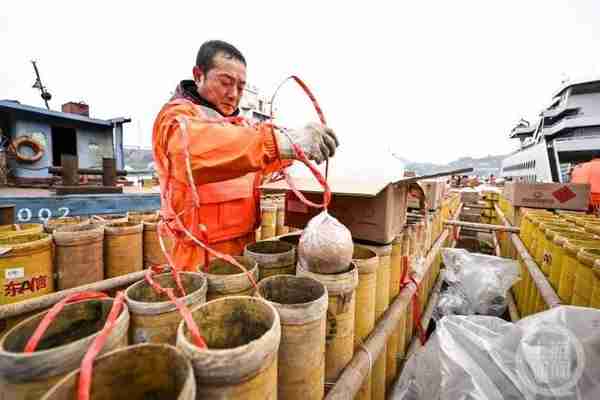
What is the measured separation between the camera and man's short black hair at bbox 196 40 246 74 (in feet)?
6.21

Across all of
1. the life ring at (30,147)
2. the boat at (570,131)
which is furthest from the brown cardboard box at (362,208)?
the boat at (570,131)

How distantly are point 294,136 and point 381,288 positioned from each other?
1110 millimetres

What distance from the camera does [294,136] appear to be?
1430mm

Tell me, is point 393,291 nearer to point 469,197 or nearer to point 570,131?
point 469,197

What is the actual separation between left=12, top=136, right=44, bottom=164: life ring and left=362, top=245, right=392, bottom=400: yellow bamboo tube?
9.42 m

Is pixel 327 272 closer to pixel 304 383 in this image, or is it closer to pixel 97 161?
pixel 304 383

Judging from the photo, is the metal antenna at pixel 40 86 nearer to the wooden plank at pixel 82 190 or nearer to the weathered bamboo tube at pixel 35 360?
the wooden plank at pixel 82 190

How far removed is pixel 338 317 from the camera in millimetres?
1187

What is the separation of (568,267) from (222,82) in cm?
293

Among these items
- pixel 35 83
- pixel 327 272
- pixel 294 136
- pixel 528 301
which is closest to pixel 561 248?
pixel 528 301

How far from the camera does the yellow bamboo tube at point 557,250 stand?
2.30 metres

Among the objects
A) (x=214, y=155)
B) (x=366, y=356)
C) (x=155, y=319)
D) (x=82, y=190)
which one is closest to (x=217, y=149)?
(x=214, y=155)

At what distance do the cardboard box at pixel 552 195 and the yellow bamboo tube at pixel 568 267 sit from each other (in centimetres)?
382

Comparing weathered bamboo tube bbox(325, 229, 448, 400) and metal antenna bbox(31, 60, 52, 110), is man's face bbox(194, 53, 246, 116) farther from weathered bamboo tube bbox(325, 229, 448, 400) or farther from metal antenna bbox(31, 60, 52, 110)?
metal antenna bbox(31, 60, 52, 110)
